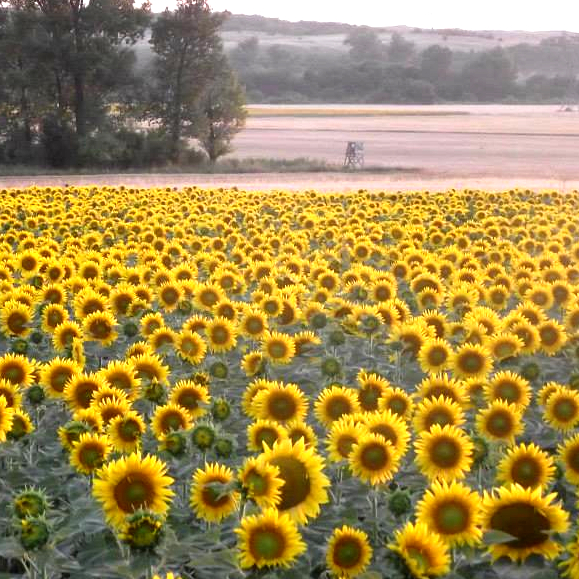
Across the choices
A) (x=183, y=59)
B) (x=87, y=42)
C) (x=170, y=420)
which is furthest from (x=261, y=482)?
(x=183, y=59)

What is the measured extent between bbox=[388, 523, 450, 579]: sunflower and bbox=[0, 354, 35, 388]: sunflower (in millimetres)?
2860

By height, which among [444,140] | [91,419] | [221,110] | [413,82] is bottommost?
[444,140]

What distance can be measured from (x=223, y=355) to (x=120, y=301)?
112cm

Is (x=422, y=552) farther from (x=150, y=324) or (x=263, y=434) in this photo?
(x=150, y=324)

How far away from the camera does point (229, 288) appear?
7.98m

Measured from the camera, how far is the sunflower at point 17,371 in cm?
516

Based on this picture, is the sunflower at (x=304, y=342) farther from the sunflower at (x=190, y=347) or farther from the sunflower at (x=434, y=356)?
the sunflower at (x=434, y=356)

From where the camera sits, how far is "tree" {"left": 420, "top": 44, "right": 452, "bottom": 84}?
123000 millimetres

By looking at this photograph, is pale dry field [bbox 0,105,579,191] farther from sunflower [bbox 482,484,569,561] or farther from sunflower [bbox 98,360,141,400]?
sunflower [bbox 482,484,569,561]

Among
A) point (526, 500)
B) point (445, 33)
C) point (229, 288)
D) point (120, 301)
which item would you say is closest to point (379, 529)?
point (526, 500)

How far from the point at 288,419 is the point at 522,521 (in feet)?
5.46

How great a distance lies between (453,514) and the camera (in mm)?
3236

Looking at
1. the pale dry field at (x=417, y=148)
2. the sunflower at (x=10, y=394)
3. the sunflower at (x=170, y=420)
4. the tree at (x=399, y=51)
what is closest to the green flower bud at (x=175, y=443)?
the sunflower at (x=170, y=420)

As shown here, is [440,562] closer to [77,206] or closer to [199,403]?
[199,403]
